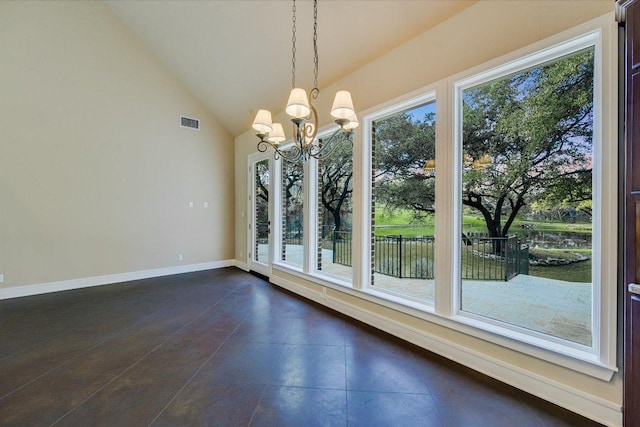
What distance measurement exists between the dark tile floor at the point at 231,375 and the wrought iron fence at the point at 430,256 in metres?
0.80

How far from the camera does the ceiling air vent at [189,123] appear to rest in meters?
5.70

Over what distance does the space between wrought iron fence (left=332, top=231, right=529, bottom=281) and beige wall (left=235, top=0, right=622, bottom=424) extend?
0.52 m

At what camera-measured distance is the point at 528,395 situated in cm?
195

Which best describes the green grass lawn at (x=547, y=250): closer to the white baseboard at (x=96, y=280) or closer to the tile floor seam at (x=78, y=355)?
the tile floor seam at (x=78, y=355)

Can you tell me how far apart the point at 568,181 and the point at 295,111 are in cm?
218

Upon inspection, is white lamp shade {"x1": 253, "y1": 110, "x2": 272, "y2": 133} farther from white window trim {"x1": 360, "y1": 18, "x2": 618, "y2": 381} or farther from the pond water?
the pond water

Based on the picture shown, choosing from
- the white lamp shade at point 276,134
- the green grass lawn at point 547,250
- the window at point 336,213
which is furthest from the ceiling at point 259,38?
the green grass lawn at point 547,250

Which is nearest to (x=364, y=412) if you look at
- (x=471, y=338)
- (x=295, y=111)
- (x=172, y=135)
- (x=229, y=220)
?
(x=471, y=338)

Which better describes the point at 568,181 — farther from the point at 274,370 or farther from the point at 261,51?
the point at 261,51

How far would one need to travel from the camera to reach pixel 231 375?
86.4 inches

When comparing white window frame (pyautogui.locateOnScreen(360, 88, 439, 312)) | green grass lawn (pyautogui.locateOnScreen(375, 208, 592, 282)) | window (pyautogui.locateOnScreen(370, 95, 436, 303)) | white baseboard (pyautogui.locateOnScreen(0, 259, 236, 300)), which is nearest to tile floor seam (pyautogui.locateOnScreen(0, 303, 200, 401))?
white baseboard (pyautogui.locateOnScreen(0, 259, 236, 300))

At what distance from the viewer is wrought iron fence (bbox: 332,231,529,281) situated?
231cm

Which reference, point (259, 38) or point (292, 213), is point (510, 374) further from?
point (259, 38)

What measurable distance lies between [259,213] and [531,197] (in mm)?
4747
